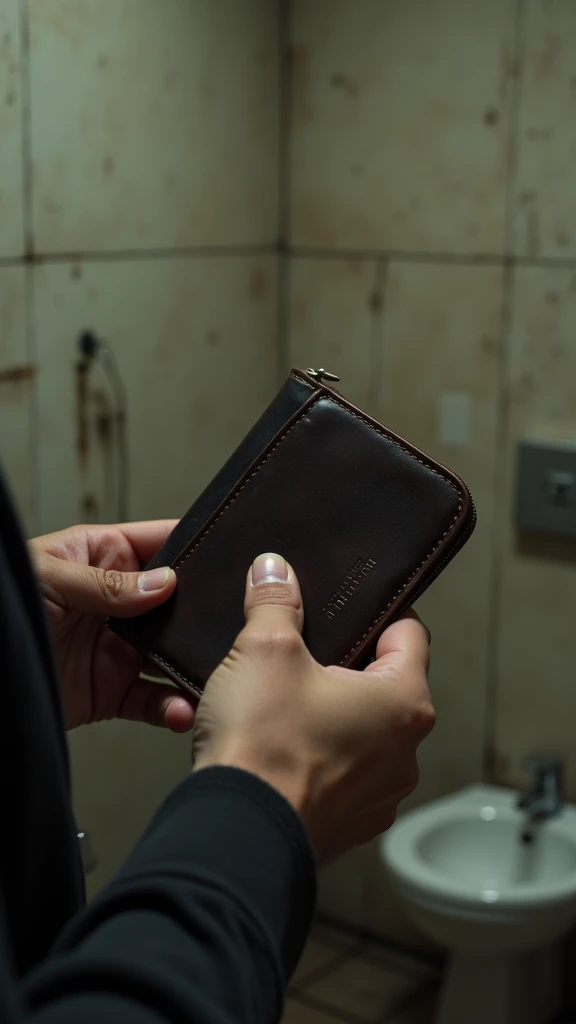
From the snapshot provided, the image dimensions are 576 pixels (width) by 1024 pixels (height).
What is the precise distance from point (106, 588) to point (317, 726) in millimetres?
350

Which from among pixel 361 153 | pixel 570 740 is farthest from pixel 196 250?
pixel 570 740

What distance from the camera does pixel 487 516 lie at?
2.44 meters

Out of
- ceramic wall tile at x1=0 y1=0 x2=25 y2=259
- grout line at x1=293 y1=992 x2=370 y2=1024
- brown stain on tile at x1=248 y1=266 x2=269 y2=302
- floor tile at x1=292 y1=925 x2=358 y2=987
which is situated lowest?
floor tile at x1=292 y1=925 x2=358 y2=987

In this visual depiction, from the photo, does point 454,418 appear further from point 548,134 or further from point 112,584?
point 112,584

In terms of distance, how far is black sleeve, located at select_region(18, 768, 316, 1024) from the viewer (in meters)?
0.47

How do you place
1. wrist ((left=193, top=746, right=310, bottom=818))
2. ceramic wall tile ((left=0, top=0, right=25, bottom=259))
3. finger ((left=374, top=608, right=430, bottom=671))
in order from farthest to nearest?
1. ceramic wall tile ((left=0, top=0, right=25, bottom=259))
2. finger ((left=374, top=608, right=430, bottom=671))
3. wrist ((left=193, top=746, right=310, bottom=818))

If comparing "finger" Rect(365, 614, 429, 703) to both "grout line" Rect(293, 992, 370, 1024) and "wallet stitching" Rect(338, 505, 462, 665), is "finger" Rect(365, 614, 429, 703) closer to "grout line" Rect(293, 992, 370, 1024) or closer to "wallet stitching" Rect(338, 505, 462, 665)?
"wallet stitching" Rect(338, 505, 462, 665)

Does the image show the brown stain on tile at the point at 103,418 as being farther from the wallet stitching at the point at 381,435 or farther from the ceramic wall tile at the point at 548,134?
the wallet stitching at the point at 381,435

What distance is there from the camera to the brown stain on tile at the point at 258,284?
2559 mm

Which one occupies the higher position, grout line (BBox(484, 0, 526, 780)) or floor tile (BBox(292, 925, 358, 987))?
grout line (BBox(484, 0, 526, 780))

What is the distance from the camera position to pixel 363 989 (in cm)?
254

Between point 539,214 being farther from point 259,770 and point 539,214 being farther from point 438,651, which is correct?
point 259,770

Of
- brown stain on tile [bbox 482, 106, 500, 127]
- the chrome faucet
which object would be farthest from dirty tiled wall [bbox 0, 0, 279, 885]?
the chrome faucet

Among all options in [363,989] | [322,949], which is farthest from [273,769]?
[322,949]
